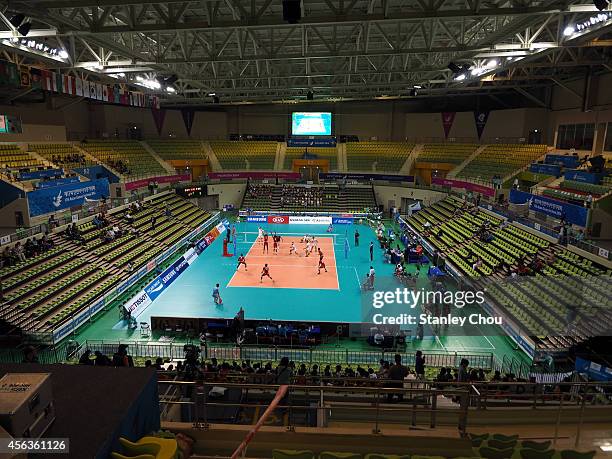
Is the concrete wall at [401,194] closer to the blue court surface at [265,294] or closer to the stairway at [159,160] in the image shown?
the blue court surface at [265,294]

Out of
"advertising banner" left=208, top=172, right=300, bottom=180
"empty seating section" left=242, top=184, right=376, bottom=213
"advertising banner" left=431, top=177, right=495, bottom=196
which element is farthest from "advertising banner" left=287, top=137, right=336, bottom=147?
"advertising banner" left=431, top=177, right=495, bottom=196

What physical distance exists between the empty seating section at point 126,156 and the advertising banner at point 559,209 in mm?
30238

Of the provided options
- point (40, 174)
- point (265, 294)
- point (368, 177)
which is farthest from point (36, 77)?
point (368, 177)

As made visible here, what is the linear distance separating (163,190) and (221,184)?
25.7 feet

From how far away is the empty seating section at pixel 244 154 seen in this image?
47062mm

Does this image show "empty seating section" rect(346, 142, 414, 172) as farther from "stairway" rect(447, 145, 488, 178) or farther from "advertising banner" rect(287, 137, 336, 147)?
"stairway" rect(447, 145, 488, 178)

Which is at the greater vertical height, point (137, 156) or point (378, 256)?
Result: point (137, 156)

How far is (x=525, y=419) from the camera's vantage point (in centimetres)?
675

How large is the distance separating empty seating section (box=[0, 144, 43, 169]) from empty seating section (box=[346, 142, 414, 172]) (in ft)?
99.5

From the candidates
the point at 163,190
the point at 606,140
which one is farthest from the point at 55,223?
the point at 606,140

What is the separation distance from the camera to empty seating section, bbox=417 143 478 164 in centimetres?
Result: 4162

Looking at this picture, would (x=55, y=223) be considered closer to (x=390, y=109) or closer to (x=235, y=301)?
(x=235, y=301)

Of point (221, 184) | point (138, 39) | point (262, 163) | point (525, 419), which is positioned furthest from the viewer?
point (262, 163)

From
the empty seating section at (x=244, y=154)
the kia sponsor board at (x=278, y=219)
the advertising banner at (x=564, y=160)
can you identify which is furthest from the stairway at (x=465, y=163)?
the empty seating section at (x=244, y=154)
